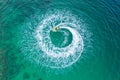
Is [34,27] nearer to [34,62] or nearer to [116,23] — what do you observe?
[34,62]

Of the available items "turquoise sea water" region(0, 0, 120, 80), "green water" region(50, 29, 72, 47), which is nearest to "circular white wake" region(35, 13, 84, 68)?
"turquoise sea water" region(0, 0, 120, 80)

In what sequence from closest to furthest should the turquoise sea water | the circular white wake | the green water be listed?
1. the turquoise sea water
2. the circular white wake
3. the green water


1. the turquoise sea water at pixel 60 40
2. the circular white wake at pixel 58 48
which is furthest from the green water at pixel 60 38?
the circular white wake at pixel 58 48

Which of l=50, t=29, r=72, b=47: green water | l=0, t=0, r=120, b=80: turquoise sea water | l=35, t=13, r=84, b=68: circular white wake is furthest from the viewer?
l=50, t=29, r=72, b=47: green water

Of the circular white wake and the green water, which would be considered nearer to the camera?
the circular white wake

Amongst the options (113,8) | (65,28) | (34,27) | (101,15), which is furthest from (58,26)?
(113,8)

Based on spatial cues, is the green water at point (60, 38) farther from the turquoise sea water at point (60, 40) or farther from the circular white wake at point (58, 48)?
the circular white wake at point (58, 48)

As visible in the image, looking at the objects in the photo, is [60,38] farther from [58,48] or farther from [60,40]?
[58,48]

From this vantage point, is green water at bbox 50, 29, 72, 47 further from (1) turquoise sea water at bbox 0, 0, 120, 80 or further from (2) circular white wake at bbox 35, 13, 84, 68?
(2) circular white wake at bbox 35, 13, 84, 68
